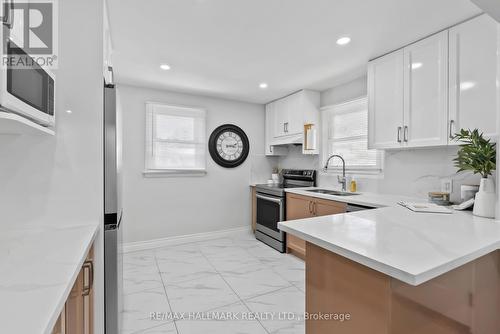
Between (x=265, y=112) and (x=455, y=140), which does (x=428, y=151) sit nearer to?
(x=455, y=140)

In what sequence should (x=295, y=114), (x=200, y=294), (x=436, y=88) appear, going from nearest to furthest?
(x=436, y=88) → (x=200, y=294) → (x=295, y=114)

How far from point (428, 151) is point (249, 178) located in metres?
2.70

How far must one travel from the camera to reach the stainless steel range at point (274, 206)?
356cm

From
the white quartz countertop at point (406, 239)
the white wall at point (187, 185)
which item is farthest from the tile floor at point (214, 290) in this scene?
the white quartz countertop at point (406, 239)

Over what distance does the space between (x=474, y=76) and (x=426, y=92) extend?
33cm

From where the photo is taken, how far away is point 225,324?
196 centimetres

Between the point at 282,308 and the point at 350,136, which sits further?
the point at 350,136

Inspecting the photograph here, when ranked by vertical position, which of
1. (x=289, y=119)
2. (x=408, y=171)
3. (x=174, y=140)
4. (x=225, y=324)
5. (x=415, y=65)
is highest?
(x=415, y=65)

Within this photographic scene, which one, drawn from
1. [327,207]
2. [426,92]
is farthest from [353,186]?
[426,92]

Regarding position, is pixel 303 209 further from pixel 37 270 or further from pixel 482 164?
pixel 37 270

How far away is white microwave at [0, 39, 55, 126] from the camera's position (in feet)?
2.74

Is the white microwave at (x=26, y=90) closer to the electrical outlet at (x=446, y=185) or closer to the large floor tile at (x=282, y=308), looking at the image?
the large floor tile at (x=282, y=308)

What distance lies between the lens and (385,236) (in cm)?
117

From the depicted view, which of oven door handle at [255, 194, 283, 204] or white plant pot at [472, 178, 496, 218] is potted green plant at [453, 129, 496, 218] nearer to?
white plant pot at [472, 178, 496, 218]
